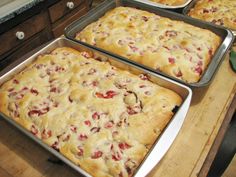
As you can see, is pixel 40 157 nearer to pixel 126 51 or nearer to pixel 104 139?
pixel 104 139

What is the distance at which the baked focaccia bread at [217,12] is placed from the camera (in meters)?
1.53

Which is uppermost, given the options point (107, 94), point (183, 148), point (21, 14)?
point (21, 14)

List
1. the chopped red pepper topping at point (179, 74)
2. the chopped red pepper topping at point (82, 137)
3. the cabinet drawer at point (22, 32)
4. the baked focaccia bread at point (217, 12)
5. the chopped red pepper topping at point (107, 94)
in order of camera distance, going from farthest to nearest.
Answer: the baked focaccia bread at point (217, 12) → the cabinet drawer at point (22, 32) → the chopped red pepper topping at point (179, 74) → the chopped red pepper topping at point (107, 94) → the chopped red pepper topping at point (82, 137)

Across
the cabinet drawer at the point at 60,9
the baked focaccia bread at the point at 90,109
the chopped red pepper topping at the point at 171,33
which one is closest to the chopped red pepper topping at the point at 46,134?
the baked focaccia bread at the point at 90,109

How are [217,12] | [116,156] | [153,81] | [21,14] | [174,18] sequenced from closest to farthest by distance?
[116,156] → [153,81] → [21,14] → [174,18] → [217,12]

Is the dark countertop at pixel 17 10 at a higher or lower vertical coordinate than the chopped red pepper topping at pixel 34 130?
higher

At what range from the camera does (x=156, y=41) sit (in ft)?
4.31

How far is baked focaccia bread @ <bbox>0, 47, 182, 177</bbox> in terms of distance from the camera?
89cm

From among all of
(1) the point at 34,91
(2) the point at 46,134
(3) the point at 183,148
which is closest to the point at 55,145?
(2) the point at 46,134

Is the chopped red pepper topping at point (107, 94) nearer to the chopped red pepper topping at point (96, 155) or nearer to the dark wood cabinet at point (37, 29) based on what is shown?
the chopped red pepper topping at point (96, 155)

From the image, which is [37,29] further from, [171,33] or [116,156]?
[116,156]

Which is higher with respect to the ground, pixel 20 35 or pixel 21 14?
pixel 21 14

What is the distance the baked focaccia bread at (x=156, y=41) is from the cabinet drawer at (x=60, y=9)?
332mm

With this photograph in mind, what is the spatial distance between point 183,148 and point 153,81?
31cm
